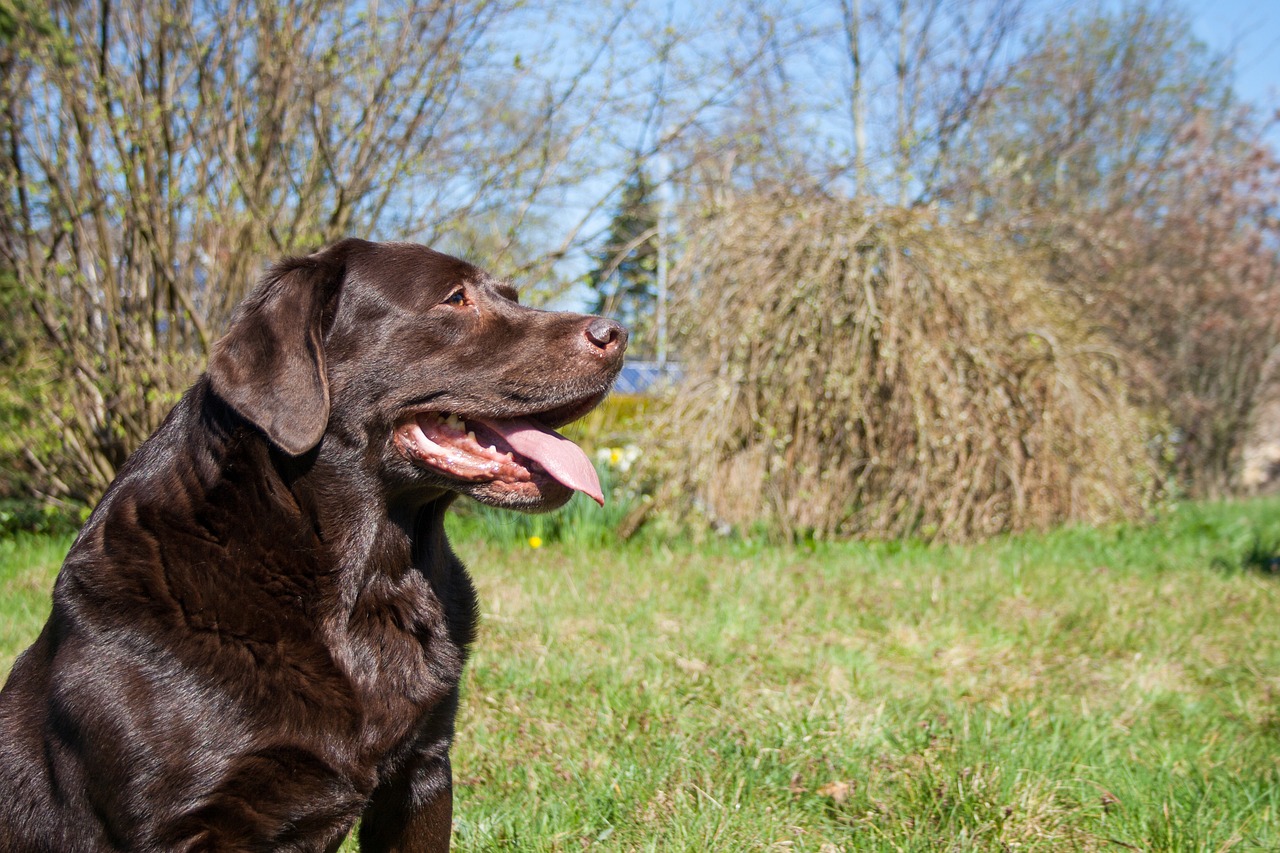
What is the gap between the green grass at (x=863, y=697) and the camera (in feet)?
8.01

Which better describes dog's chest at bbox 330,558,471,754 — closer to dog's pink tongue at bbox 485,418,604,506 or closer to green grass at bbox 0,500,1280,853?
dog's pink tongue at bbox 485,418,604,506

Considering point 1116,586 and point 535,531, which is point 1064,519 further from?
point 535,531

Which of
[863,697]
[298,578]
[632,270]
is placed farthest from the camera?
[632,270]

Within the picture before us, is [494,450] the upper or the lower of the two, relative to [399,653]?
upper

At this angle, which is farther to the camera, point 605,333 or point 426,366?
point 605,333

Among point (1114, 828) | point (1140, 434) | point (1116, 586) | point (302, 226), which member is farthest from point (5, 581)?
point (1140, 434)

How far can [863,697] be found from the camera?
346 cm

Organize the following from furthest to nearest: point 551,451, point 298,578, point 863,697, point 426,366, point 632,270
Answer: point 632,270
point 863,697
point 551,451
point 426,366
point 298,578

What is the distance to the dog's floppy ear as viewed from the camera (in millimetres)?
1943

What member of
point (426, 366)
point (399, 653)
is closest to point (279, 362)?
point (426, 366)

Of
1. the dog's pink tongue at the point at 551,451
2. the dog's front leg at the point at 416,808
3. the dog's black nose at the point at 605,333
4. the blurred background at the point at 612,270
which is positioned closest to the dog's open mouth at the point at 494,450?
the dog's pink tongue at the point at 551,451

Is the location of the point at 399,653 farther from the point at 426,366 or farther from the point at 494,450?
the point at 426,366

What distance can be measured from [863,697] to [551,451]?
67.4 inches

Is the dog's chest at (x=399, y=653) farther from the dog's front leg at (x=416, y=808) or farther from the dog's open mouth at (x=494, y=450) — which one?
the dog's open mouth at (x=494, y=450)
